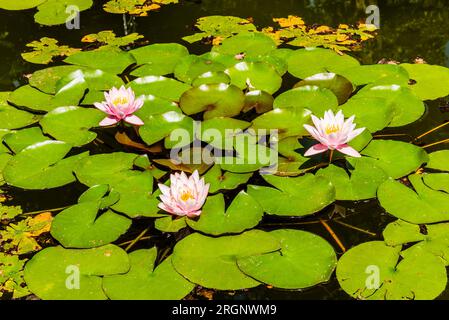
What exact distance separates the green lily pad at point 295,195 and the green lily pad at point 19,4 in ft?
9.41

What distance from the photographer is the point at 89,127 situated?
296 centimetres

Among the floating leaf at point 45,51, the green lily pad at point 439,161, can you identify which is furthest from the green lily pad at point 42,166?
the green lily pad at point 439,161

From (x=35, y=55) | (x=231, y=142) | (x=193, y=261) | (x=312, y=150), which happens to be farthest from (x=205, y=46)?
(x=193, y=261)

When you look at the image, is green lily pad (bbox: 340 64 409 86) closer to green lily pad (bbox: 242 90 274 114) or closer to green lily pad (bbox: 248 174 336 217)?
green lily pad (bbox: 242 90 274 114)

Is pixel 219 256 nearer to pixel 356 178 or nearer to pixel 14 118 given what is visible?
pixel 356 178

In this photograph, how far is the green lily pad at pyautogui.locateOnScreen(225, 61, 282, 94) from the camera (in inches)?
126

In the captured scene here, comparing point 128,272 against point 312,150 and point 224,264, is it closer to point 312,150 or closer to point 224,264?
point 224,264

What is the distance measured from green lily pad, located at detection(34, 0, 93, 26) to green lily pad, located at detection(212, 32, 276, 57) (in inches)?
51.6

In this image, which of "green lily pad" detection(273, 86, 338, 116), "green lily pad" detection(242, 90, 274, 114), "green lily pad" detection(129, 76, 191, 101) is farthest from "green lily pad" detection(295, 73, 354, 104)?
"green lily pad" detection(129, 76, 191, 101)

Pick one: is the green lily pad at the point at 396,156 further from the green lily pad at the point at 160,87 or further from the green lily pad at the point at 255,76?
the green lily pad at the point at 160,87

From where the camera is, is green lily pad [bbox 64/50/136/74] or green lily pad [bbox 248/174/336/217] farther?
green lily pad [bbox 64/50/136/74]

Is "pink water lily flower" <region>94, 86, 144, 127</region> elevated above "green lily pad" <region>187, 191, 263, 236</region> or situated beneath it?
elevated above

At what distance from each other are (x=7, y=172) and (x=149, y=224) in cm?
79

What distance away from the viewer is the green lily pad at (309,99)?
9.61 ft
